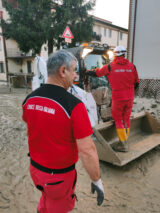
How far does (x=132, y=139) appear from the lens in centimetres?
429

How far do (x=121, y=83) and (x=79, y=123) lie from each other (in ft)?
7.41

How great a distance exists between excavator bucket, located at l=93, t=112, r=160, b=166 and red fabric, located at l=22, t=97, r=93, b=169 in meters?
1.66

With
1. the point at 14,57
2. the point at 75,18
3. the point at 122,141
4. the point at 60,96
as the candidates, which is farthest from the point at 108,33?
the point at 60,96

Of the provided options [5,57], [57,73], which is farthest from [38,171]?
[5,57]

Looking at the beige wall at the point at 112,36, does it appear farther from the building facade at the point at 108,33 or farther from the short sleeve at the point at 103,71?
the short sleeve at the point at 103,71

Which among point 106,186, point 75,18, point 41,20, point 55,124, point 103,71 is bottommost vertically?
point 106,186

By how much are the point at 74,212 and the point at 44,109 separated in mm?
1713

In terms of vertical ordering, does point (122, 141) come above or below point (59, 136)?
below

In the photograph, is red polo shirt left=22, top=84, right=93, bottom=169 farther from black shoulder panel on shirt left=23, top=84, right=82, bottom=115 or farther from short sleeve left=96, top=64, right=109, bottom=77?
short sleeve left=96, top=64, right=109, bottom=77

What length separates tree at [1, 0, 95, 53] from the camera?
12688 mm

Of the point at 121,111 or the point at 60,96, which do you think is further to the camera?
the point at 121,111

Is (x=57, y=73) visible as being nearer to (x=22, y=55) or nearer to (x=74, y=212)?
(x=74, y=212)

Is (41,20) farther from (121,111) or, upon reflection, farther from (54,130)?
(54,130)

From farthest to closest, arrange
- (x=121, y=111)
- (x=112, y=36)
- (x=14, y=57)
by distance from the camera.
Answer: (x=112, y=36) → (x=14, y=57) → (x=121, y=111)
